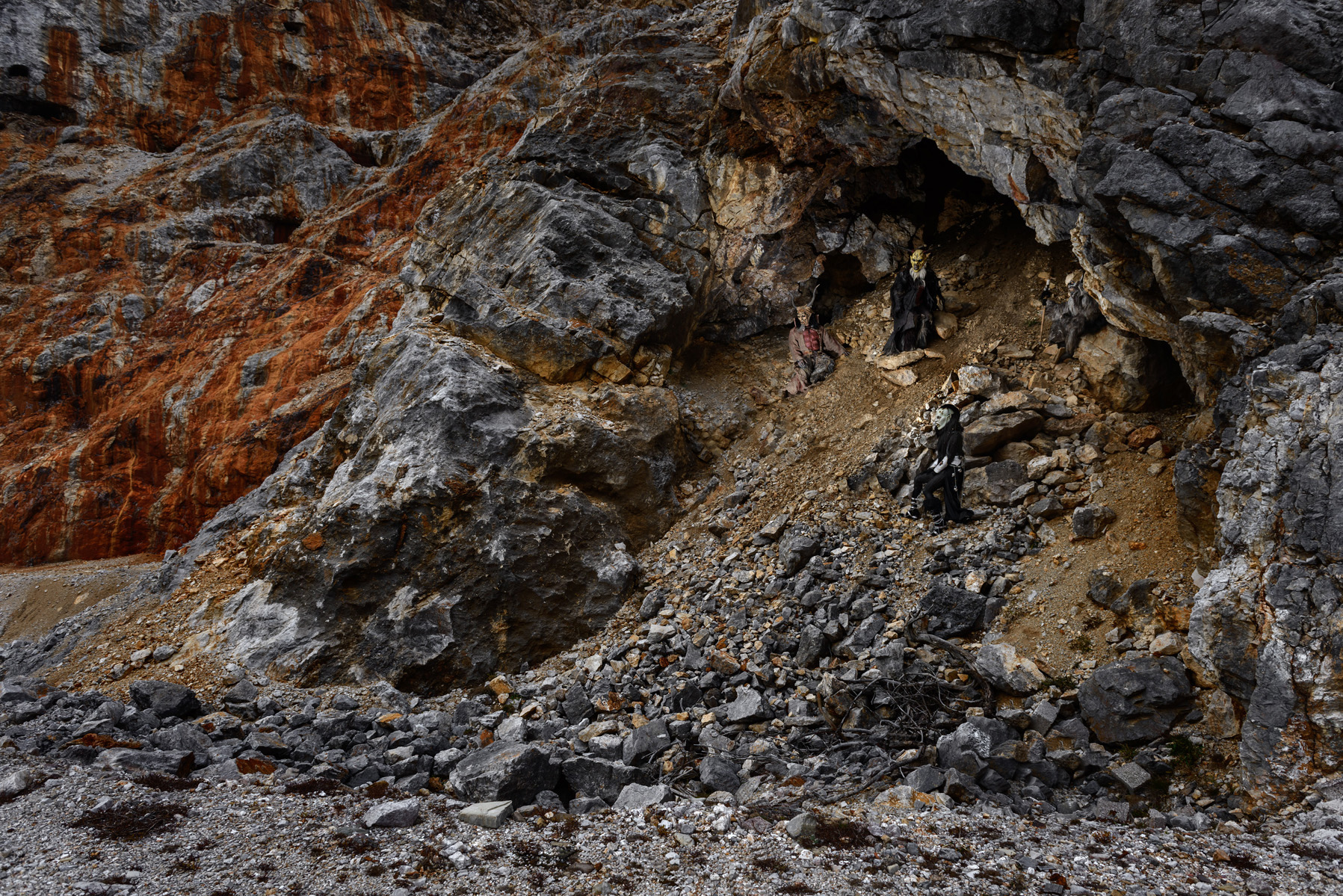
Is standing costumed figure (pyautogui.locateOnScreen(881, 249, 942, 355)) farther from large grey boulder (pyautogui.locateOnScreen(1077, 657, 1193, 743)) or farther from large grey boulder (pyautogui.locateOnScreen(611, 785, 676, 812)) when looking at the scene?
large grey boulder (pyautogui.locateOnScreen(611, 785, 676, 812))

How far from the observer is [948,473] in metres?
10.2

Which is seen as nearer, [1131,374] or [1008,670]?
[1008,670]

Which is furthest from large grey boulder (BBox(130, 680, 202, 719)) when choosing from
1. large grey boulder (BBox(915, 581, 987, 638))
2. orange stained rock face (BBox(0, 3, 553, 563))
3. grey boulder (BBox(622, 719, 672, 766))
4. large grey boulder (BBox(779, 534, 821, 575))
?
large grey boulder (BBox(915, 581, 987, 638))

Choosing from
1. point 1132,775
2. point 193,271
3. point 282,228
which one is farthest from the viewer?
point 282,228

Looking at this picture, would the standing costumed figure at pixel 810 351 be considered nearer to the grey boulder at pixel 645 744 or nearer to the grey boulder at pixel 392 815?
the grey boulder at pixel 645 744

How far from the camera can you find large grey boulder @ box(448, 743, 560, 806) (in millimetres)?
7504

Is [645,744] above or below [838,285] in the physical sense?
below

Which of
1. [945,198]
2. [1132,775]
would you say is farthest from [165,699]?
[945,198]

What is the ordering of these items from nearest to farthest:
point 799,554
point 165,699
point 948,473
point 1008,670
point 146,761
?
point 1008,670, point 146,761, point 165,699, point 948,473, point 799,554

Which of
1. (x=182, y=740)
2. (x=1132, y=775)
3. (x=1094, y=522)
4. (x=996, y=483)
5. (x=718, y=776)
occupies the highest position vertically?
(x=996, y=483)

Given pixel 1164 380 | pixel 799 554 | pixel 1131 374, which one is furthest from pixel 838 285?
pixel 799 554

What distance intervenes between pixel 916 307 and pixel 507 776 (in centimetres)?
1136

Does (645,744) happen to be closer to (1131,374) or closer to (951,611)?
(951,611)

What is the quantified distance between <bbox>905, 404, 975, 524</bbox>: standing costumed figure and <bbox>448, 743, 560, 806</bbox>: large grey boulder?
21.9 ft
